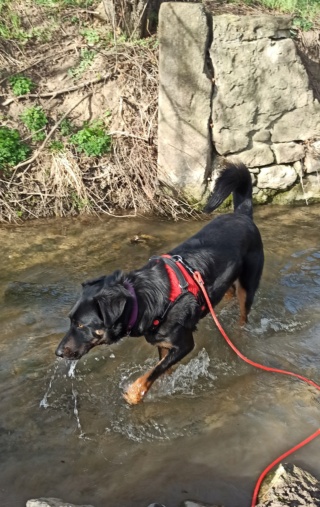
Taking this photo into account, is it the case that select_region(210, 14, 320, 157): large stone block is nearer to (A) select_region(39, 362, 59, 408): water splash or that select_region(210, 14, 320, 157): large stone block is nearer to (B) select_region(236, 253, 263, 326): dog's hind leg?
(B) select_region(236, 253, 263, 326): dog's hind leg

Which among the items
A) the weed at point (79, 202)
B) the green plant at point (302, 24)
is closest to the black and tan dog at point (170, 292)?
the weed at point (79, 202)

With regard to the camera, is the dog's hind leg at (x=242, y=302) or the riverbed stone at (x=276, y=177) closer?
the dog's hind leg at (x=242, y=302)

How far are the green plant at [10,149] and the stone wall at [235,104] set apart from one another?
210 centimetres

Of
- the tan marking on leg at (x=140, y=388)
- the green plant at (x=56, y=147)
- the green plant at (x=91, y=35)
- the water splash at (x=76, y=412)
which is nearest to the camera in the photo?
the water splash at (x=76, y=412)

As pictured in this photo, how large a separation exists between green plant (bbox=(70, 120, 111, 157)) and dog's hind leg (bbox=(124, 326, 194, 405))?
441 centimetres

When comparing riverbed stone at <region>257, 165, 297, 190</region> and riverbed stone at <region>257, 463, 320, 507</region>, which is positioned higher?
riverbed stone at <region>257, 165, 297, 190</region>

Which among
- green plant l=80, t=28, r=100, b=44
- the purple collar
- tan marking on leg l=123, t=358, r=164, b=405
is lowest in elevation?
tan marking on leg l=123, t=358, r=164, b=405

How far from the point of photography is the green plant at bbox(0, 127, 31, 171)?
6.92 meters

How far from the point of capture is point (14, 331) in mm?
4465

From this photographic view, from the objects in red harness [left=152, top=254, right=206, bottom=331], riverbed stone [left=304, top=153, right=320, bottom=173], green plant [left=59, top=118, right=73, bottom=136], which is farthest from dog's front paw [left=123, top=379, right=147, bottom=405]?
riverbed stone [left=304, top=153, right=320, bottom=173]

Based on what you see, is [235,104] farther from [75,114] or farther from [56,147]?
[56,147]

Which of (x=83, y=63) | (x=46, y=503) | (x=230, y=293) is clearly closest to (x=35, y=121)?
(x=83, y=63)

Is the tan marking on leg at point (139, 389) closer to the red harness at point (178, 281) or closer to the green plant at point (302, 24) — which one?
the red harness at point (178, 281)

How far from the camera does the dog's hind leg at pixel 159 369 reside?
11.6 feet
